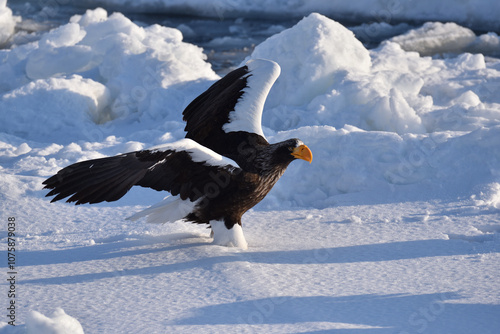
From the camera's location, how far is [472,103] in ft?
21.3

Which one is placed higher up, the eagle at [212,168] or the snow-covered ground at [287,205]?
the eagle at [212,168]

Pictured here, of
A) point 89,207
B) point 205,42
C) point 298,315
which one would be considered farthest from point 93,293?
point 205,42

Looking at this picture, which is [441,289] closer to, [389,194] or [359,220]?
[359,220]

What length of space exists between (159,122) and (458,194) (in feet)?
10.2

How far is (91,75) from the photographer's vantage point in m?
7.28

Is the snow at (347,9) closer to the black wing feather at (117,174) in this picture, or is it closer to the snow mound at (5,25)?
the snow mound at (5,25)

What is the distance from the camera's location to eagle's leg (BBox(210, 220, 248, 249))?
11.8ft

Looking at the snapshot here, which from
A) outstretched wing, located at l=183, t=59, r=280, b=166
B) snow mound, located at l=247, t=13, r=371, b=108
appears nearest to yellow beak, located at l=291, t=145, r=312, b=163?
outstretched wing, located at l=183, t=59, r=280, b=166

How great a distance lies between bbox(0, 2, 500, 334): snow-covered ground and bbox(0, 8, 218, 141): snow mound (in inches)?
0.7

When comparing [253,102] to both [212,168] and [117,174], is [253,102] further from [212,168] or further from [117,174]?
[117,174]

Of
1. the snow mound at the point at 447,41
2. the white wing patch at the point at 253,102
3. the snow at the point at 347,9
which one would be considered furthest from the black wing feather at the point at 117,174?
the snow at the point at 347,9

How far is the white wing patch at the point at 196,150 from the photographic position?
3158mm

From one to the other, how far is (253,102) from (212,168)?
0.92m

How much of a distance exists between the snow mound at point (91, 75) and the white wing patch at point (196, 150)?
3.26 metres
